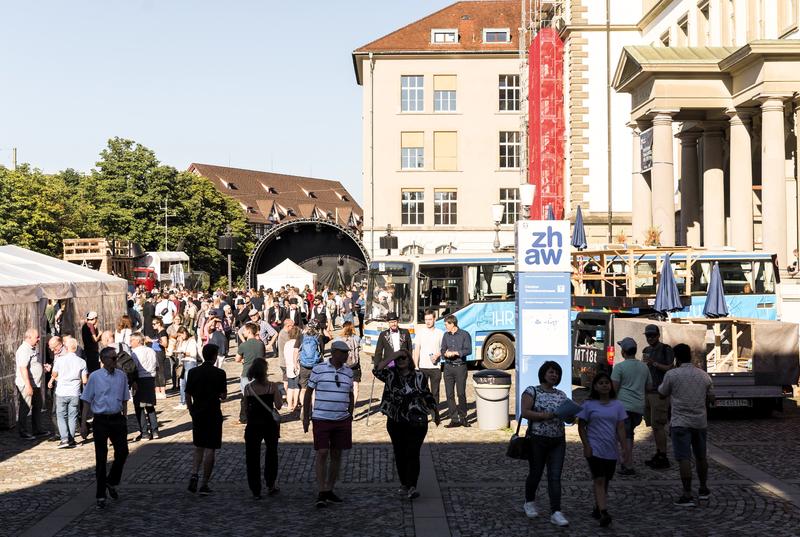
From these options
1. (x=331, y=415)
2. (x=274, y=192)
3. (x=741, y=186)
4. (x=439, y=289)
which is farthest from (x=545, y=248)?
(x=274, y=192)

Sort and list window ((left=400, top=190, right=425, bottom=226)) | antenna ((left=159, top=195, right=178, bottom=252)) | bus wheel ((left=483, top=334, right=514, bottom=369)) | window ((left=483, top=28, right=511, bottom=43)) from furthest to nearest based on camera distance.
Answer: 1. antenna ((left=159, top=195, right=178, bottom=252))
2. window ((left=483, top=28, right=511, bottom=43))
3. window ((left=400, top=190, right=425, bottom=226))
4. bus wheel ((left=483, top=334, right=514, bottom=369))

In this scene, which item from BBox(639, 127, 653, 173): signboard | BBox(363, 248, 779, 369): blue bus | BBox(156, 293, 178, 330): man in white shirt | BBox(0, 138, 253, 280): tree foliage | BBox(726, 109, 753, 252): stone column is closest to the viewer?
BBox(363, 248, 779, 369): blue bus

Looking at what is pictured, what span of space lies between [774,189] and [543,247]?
15.9m

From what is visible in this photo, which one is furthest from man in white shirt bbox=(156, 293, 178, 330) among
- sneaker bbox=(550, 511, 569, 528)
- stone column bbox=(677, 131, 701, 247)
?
sneaker bbox=(550, 511, 569, 528)

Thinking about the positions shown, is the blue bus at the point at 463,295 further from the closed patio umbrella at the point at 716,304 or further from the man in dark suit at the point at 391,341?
the man in dark suit at the point at 391,341

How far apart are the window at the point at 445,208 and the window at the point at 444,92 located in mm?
5116

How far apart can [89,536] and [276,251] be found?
177 ft

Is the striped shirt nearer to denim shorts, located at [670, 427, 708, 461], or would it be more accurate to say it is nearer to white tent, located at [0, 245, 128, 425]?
denim shorts, located at [670, 427, 708, 461]

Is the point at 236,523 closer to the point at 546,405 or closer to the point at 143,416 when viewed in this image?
the point at 546,405

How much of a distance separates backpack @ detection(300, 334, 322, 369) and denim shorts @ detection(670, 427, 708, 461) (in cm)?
778

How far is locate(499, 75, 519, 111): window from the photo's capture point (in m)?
67.1

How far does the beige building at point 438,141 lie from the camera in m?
65.9

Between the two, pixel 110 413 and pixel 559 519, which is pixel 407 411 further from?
pixel 110 413

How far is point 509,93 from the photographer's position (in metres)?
67.2
